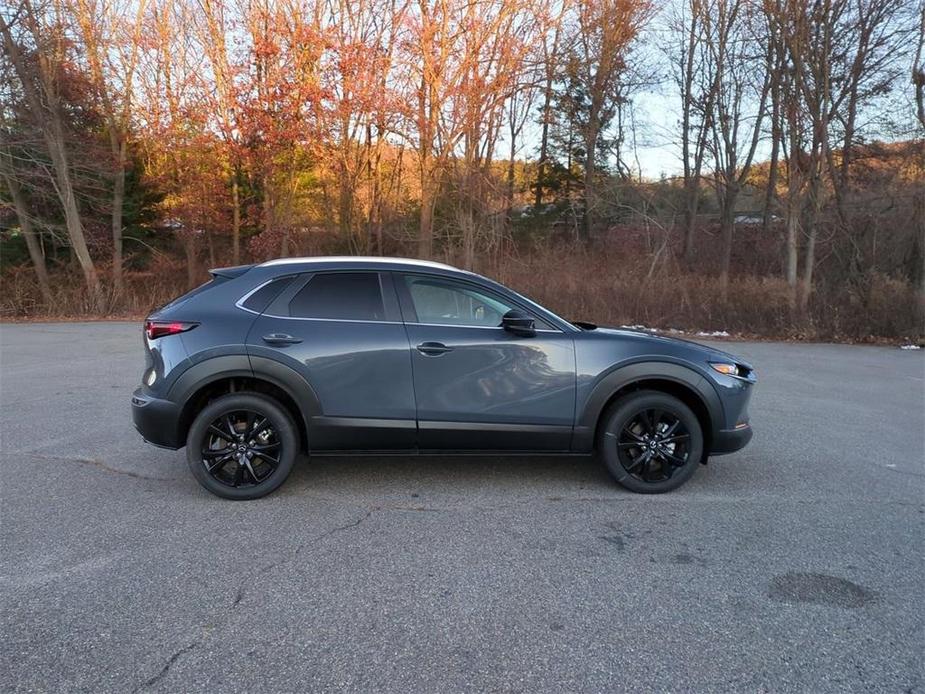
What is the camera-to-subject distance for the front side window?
4520 mm

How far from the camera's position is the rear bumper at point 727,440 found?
4582 mm

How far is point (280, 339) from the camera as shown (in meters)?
4.34

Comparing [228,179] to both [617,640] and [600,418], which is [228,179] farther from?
[617,640]

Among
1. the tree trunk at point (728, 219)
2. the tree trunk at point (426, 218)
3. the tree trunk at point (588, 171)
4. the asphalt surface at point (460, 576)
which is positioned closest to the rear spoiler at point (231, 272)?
the asphalt surface at point (460, 576)

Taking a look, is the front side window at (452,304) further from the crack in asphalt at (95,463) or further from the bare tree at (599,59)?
the bare tree at (599,59)

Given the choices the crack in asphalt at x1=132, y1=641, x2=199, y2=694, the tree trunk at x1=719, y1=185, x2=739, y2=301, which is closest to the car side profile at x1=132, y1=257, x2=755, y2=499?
the crack in asphalt at x1=132, y1=641, x2=199, y2=694

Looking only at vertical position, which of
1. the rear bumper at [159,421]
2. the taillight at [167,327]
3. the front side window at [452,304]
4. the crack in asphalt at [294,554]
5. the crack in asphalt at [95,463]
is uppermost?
the front side window at [452,304]

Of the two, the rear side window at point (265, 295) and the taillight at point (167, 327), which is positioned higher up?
the rear side window at point (265, 295)

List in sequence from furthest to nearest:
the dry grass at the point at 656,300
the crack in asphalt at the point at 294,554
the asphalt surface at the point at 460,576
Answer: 1. the dry grass at the point at 656,300
2. the crack in asphalt at the point at 294,554
3. the asphalt surface at the point at 460,576

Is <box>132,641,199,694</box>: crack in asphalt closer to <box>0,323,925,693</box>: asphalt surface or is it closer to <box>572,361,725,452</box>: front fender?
<box>0,323,925,693</box>: asphalt surface

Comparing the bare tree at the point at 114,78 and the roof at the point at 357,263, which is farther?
the bare tree at the point at 114,78

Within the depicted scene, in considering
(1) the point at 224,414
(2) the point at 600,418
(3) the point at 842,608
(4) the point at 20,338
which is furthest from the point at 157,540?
(4) the point at 20,338

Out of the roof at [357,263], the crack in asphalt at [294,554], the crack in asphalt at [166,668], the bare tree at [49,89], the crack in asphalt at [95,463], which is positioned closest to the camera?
the crack in asphalt at [166,668]

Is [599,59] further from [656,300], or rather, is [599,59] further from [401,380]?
[401,380]
